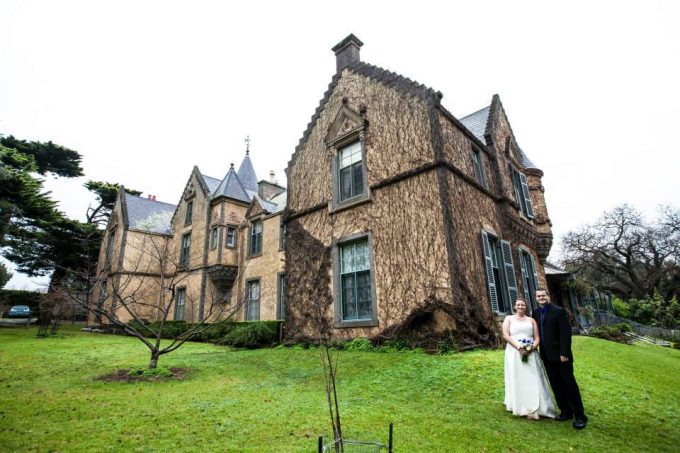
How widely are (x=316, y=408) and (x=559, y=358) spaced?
11.2 feet

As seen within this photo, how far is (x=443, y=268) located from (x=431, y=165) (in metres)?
2.92

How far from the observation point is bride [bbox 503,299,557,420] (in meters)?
4.62

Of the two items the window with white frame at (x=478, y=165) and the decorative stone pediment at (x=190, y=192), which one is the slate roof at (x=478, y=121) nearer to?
the window with white frame at (x=478, y=165)

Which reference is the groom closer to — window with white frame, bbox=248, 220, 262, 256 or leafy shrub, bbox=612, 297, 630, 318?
window with white frame, bbox=248, 220, 262, 256

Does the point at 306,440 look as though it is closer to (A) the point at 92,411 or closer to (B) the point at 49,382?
(A) the point at 92,411

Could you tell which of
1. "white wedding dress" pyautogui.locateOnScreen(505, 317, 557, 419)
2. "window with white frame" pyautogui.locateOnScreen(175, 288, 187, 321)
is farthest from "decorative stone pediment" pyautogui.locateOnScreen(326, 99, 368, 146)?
"window with white frame" pyautogui.locateOnScreen(175, 288, 187, 321)

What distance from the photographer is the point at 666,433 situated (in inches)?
168

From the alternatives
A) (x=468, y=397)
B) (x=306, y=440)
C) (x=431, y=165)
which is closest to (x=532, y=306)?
(x=431, y=165)

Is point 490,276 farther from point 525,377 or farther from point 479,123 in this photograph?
point 479,123

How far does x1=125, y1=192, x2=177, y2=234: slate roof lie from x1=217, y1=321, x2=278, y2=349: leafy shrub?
16235 mm

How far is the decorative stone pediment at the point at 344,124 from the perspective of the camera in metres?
12.2

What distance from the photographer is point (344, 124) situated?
1285cm

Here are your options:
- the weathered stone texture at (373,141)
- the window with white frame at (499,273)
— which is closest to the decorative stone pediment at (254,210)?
the weathered stone texture at (373,141)

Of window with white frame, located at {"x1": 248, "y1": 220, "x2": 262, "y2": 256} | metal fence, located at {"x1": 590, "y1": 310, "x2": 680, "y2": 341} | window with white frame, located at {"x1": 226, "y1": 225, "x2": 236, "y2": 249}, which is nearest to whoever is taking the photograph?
window with white frame, located at {"x1": 248, "y1": 220, "x2": 262, "y2": 256}
